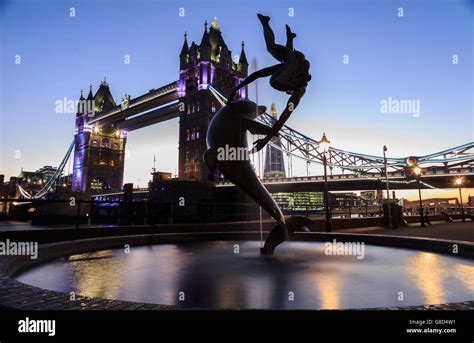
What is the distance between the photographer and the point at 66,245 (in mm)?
5391

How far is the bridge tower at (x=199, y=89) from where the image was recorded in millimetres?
53875

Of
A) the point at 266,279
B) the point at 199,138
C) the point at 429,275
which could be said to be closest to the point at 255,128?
the point at 266,279

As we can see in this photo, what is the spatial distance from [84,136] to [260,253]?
95647 millimetres

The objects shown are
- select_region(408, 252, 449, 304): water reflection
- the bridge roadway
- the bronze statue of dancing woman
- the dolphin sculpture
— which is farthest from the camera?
the bridge roadway

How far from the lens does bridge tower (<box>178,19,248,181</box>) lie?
53875 mm

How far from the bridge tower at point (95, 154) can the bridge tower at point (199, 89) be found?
3926cm

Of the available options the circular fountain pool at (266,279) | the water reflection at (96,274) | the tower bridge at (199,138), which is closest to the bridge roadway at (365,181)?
the tower bridge at (199,138)

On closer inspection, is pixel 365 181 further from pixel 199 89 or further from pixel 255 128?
pixel 255 128

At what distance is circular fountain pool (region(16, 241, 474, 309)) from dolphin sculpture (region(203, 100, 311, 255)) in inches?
20.2

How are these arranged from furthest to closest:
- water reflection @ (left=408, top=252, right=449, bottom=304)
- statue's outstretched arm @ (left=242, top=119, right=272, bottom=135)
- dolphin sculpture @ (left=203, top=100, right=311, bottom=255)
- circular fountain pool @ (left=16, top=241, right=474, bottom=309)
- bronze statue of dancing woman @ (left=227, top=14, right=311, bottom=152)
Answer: statue's outstretched arm @ (left=242, top=119, right=272, bottom=135) < bronze statue of dancing woman @ (left=227, top=14, right=311, bottom=152) < dolphin sculpture @ (left=203, top=100, right=311, bottom=255) < water reflection @ (left=408, top=252, right=449, bottom=304) < circular fountain pool @ (left=16, top=241, right=474, bottom=309)

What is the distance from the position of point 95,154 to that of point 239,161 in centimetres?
8945

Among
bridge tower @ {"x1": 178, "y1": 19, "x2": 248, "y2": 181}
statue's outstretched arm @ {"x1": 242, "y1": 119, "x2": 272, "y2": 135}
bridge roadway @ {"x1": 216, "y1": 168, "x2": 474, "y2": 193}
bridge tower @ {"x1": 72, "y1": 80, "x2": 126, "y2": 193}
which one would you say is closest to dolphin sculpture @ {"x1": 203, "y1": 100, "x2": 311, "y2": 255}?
statue's outstretched arm @ {"x1": 242, "y1": 119, "x2": 272, "y2": 135}

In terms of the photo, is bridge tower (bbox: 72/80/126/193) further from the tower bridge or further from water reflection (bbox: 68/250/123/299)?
water reflection (bbox: 68/250/123/299)
